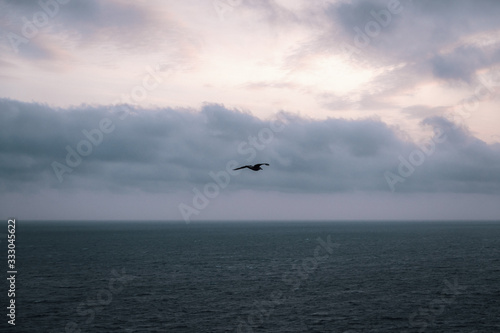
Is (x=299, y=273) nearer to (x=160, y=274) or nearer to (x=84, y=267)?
(x=160, y=274)

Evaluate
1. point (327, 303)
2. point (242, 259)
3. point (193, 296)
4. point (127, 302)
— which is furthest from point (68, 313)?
point (242, 259)

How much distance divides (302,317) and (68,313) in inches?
1712

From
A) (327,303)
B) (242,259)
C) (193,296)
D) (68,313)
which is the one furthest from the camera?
(242,259)

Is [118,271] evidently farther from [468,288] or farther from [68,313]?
[468,288]

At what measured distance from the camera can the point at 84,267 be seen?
13562 cm

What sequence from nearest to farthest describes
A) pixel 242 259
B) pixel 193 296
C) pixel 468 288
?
pixel 193 296 → pixel 468 288 → pixel 242 259

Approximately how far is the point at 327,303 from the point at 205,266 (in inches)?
2414

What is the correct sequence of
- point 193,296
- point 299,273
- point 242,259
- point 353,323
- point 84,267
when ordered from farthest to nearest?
point 242,259, point 84,267, point 299,273, point 193,296, point 353,323

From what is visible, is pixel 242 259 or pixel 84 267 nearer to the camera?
pixel 84 267

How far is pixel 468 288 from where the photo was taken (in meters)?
97.6

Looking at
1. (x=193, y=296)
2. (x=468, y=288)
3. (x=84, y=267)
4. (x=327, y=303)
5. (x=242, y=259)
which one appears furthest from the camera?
(x=242, y=259)

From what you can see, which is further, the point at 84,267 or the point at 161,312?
the point at 84,267

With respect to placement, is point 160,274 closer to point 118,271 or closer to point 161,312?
point 118,271

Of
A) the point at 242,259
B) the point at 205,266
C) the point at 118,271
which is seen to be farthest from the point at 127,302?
the point at 242,259
